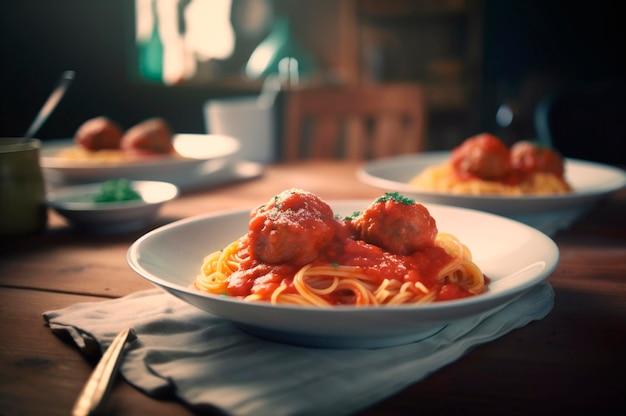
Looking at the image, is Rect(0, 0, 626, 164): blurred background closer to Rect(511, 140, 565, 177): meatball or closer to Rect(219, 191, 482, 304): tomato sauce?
Rect(511, 140, 565, 177): meatball

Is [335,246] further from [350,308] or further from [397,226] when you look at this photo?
[350,308]

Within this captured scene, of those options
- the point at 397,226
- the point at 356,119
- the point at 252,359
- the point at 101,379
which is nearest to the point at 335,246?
the point at 397,226

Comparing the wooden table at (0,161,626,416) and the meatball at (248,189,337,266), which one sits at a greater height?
the meatball at (248,189,337,266)

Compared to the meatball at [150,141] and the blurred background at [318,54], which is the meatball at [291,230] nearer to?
the meatball at [150,141]

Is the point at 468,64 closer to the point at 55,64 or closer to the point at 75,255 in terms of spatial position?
the point at 55,64

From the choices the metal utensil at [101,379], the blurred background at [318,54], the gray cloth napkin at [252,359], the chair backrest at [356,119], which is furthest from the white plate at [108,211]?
the blurred background at [318,54]

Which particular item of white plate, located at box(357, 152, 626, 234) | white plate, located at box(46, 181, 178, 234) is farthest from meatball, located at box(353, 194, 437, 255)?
white plate, located at box(46, 181, 178, 234)

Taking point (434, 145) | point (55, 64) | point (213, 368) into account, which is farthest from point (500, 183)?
point (434, 145)
